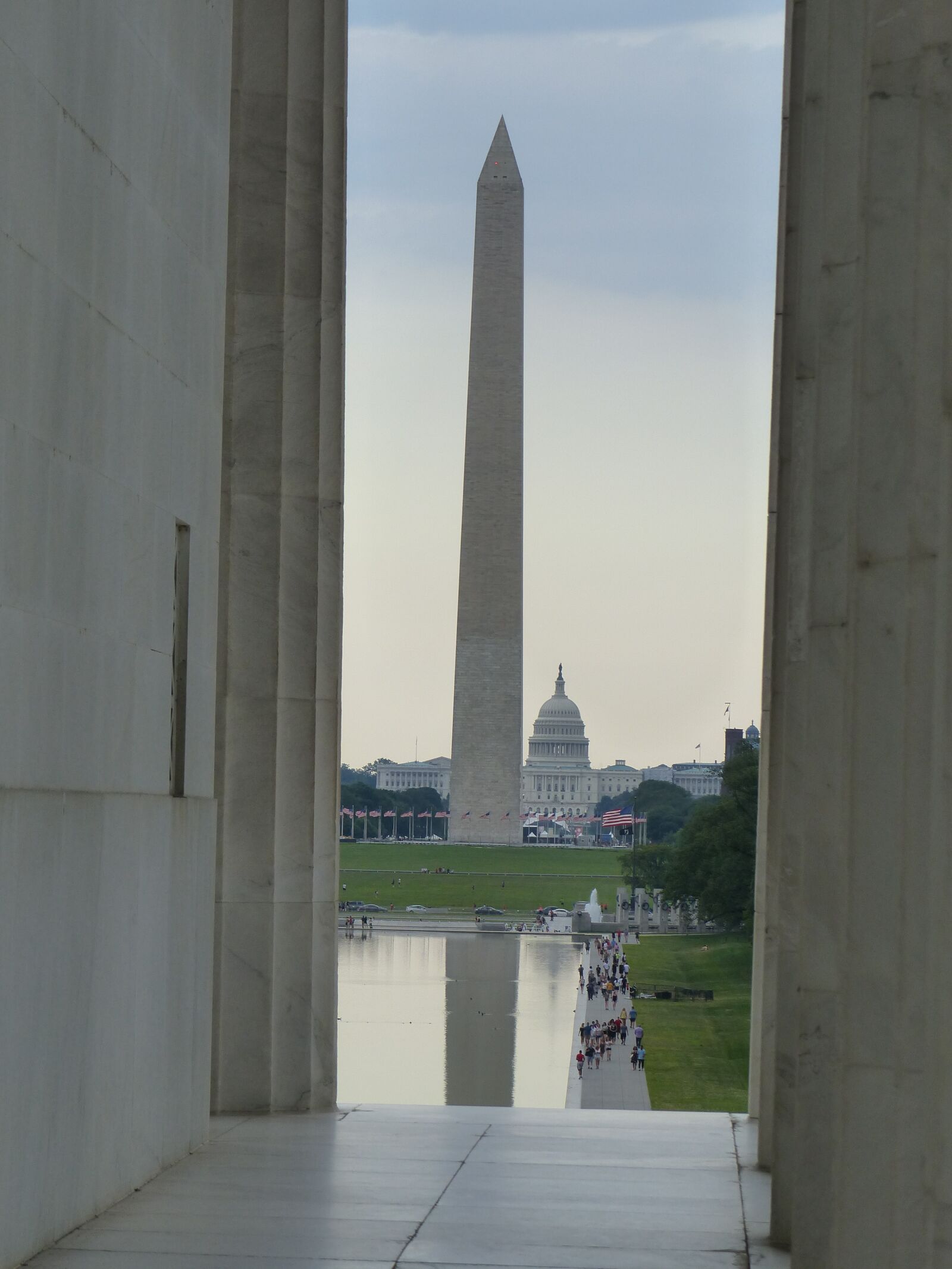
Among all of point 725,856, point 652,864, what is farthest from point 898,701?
point 652,864

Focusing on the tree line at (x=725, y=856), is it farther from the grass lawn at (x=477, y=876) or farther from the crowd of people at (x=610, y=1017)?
the grass lawn at (x=477, y=876)

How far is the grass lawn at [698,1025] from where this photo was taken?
3341cm

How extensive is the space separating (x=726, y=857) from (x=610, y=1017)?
74.9 feet

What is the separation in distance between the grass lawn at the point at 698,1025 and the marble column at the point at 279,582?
14.1 meters

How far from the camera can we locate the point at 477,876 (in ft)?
364

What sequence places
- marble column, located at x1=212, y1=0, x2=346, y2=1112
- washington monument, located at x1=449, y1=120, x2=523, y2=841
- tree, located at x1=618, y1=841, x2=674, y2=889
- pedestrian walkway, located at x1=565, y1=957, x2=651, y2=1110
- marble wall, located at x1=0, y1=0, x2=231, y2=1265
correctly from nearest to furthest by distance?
marble wall, located at x1=0, y1=0, x2=231, y2=1265 → marble column, located at x1=212, y1=0, x2=346, y2=1112 → pedestrian walkway, located at x1=565, y1=957, x2=651, y2=1110 → washington monument, located at x1=449, y1=120, x2=523, y2=841 → tree, located at x1=618, y1=841, x2=674, y2=889

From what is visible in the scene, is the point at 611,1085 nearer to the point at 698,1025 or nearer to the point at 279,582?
the point at 698,1025

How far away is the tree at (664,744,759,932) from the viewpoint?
64.8 metres

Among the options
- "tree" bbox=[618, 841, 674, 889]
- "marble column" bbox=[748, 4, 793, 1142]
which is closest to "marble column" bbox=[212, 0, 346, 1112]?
"marble column" bbox=[748, 4, 793, 1142]

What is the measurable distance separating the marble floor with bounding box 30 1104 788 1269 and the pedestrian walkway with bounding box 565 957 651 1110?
11.1m

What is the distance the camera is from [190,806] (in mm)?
13812

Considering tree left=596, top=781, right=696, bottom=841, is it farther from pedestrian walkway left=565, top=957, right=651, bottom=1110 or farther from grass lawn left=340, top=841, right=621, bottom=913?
pedestrian walkway left=565, top=957, right=651, bottom=1110

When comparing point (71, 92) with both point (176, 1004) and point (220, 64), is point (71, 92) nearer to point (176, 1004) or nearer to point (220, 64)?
point (220, 64)

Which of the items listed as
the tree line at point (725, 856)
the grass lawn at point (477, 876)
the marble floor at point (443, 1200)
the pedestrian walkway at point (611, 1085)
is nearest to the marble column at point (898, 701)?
the marble floor at point (443, 1200)
